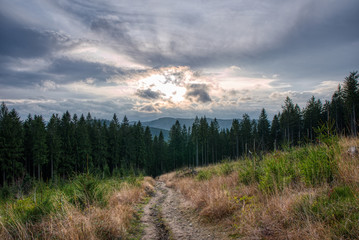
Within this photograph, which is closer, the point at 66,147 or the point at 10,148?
the point at 10,148

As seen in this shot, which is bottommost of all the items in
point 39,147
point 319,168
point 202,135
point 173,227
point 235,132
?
point 202,135

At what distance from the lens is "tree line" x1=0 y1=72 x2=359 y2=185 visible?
3575 cm

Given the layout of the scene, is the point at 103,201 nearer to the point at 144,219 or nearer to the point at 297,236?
the point at 144,219

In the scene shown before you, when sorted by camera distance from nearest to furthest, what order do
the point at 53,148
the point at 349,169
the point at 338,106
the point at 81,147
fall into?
the point at 349,169 → the point at 53,148 → the point at 81,147 → the point at 338,106

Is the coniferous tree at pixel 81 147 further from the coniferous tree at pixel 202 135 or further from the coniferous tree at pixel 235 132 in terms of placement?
the coniferous tree at pixel 235 132

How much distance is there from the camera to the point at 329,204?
333 centimetres

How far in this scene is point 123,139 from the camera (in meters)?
56.5

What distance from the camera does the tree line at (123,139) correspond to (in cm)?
3575

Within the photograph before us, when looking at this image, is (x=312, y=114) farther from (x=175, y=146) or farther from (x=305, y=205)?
(x=305, y=205)

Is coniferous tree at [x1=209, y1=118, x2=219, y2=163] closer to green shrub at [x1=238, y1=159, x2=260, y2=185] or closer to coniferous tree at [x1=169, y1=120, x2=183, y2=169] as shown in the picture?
coniferous tree at [x1=169, y1=120, x2=183, y2=169]

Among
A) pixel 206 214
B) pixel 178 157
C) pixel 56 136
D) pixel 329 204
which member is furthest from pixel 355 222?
pixel 178 157

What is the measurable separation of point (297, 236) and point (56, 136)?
47626mm

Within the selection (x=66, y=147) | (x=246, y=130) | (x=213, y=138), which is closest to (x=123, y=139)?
(x=66, y=147)

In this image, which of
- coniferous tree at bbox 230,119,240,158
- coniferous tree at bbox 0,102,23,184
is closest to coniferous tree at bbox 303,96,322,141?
coniferous tree at bbox 230,119,240,158
